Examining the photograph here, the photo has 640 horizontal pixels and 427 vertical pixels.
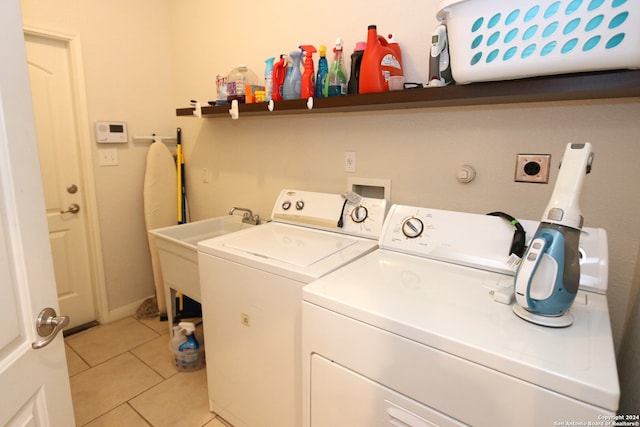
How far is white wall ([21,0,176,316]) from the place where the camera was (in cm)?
236

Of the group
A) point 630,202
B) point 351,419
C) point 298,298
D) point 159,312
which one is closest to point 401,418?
point 351,419

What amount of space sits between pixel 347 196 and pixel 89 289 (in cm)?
222

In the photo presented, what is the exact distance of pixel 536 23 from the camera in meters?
0.95

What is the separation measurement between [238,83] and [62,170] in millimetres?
1428

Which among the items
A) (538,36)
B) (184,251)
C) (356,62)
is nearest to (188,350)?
A: (184,251)

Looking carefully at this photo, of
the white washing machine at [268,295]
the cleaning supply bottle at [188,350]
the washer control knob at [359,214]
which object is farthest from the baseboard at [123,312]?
the washer control knob at [359,214]

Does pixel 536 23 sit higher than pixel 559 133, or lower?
higher

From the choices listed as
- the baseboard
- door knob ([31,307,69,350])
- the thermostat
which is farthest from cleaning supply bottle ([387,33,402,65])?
the baseboard

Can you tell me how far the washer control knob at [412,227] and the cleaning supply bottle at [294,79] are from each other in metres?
0.89

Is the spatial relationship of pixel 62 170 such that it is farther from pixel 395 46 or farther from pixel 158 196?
pixel 395 46

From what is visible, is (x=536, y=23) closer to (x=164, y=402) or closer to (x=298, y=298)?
(x=298, y=298)

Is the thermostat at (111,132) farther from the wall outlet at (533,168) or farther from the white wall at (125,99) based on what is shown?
the wall outlet at (533,168)

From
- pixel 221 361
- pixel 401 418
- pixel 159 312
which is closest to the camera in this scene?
pixel 401 418

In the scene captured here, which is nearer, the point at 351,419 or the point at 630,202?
the point at 351,419
